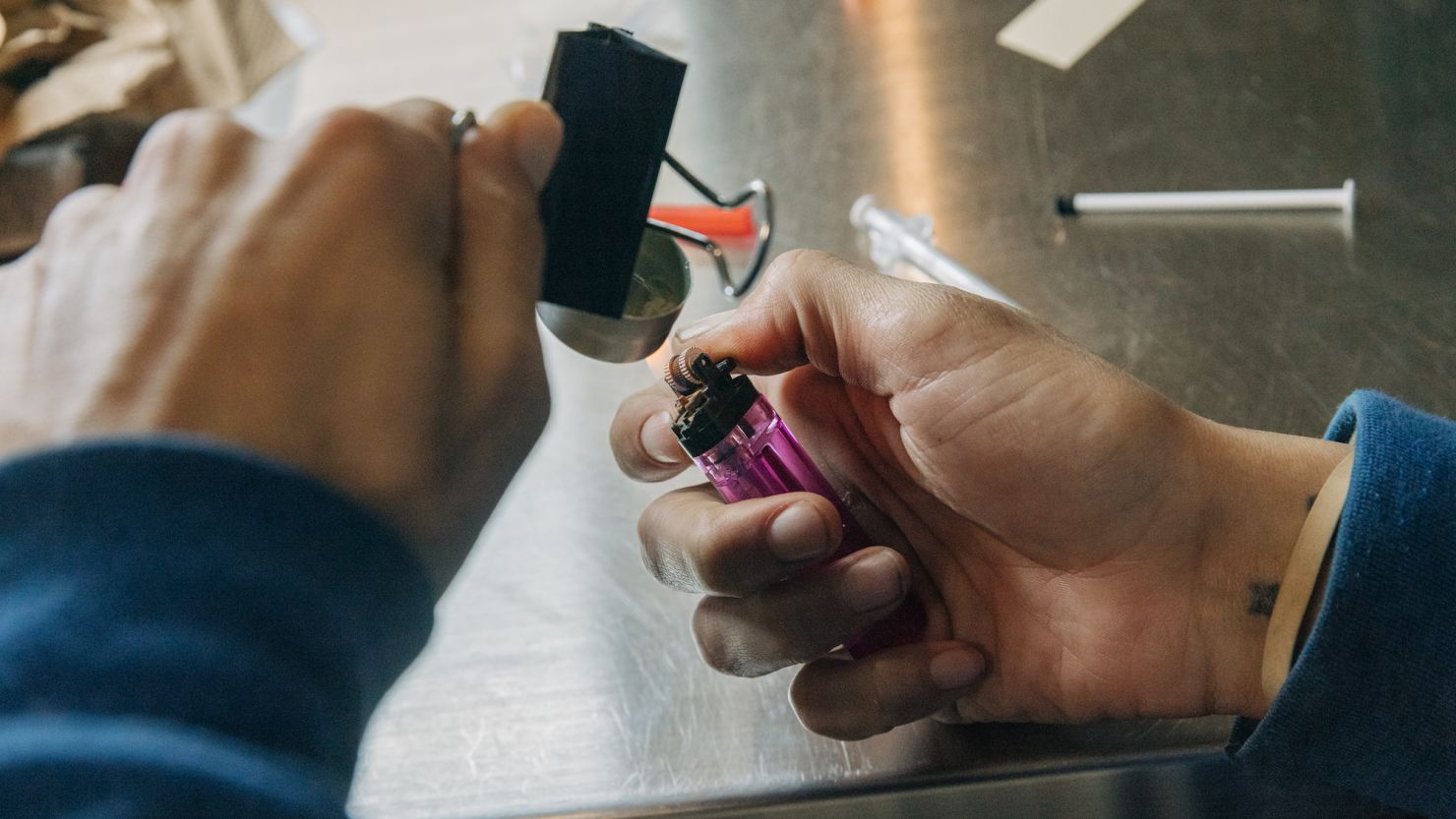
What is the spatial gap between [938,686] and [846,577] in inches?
3.0

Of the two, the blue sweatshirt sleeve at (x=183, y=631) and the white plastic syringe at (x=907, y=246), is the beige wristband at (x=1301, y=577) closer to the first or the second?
the white plastic syringe at (x=907, y=246)

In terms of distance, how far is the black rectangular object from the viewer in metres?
0.49

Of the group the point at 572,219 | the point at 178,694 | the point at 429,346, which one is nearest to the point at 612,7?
the point at 572,219

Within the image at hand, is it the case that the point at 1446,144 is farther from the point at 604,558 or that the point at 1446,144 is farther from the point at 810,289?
the point at 604,558

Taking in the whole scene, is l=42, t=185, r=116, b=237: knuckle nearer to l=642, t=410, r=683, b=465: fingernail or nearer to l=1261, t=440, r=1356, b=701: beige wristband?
l=642, t=410, r=683, b=465: fingernail

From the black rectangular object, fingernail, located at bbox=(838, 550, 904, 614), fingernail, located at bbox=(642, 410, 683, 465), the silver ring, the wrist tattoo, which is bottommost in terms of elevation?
the wrist tattoo

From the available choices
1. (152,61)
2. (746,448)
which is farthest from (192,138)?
(152,61)

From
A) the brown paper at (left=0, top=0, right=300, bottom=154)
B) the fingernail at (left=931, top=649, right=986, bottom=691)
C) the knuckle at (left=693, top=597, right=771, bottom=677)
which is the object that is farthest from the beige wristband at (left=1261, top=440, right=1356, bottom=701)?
the brown paper at (left=0, top=0, right=300, bottom=154)

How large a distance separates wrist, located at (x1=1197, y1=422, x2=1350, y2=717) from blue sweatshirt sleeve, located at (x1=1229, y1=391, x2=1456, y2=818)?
0.04 m

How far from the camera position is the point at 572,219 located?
0.49 metres

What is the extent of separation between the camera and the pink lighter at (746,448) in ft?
1.72

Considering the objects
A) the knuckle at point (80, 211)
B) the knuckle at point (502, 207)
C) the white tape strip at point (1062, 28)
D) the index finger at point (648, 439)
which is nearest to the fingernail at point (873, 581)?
the index finger at point (648, 439)

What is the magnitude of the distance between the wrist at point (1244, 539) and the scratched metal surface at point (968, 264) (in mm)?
41

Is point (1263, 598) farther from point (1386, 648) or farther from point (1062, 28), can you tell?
point (1062, 28)
